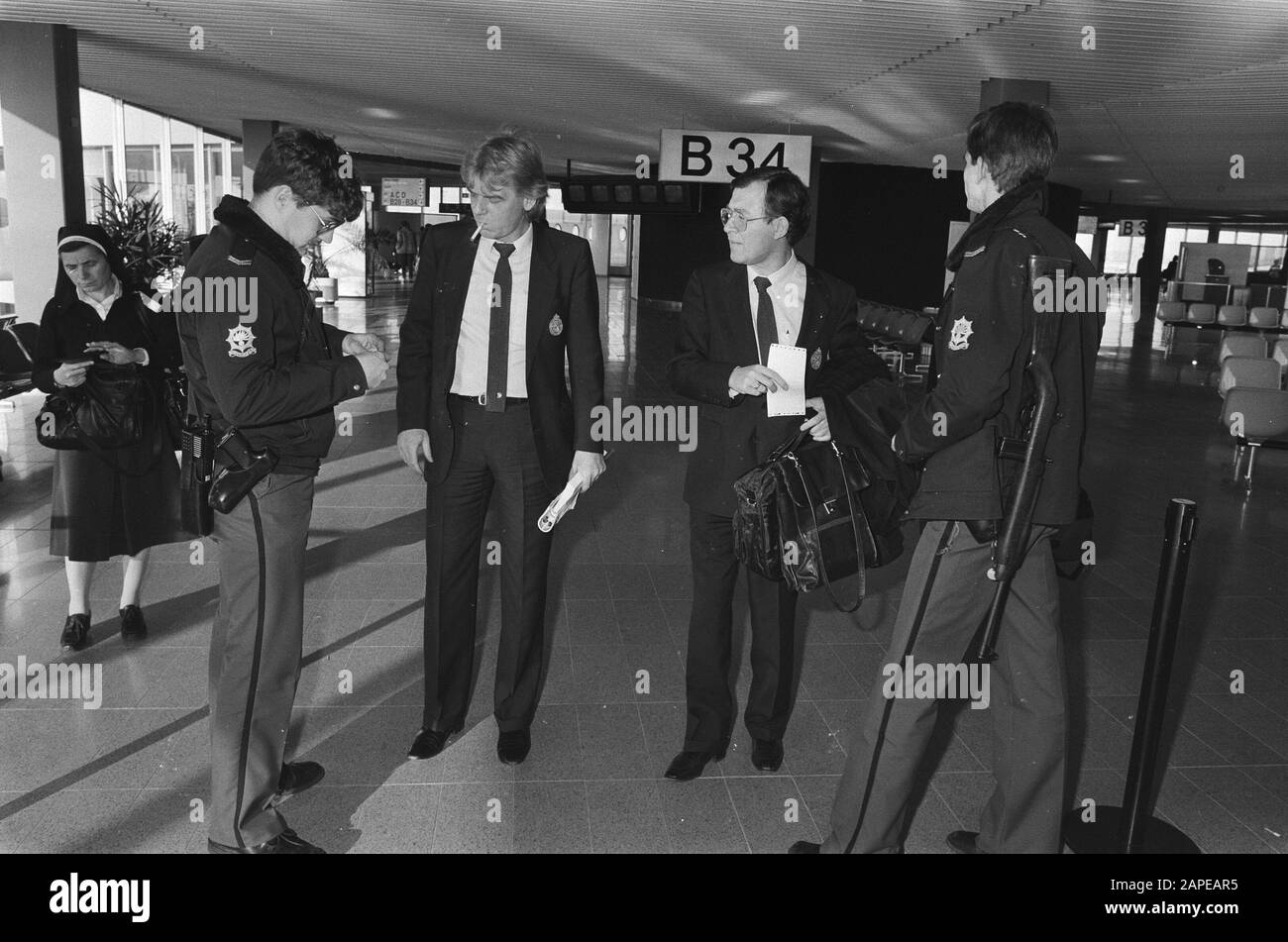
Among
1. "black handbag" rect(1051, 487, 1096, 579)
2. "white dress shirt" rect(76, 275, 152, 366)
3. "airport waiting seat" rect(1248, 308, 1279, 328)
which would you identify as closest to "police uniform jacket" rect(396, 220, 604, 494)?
"black handbag" rect(1051, 487, 1096, 579)

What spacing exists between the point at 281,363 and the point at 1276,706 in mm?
3834

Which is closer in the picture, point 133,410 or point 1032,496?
point 1032,496

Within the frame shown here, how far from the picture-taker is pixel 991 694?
8.39 ft

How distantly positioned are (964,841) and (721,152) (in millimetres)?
10186

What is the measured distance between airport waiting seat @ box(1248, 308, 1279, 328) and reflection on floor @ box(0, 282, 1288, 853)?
1621 cm

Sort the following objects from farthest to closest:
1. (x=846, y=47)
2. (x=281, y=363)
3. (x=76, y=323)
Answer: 1. (x=846, y=47)
2. (x=76, y=323)
3. (x=281, y=363)

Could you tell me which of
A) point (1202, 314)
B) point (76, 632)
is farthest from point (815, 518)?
point (1202, 314)

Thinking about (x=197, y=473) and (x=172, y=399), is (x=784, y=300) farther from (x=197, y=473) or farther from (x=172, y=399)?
(x=172, y=399)

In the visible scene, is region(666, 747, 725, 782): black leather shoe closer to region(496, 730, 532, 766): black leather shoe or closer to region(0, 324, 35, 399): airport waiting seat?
region(496, 730, 532, 766): black leather shoe

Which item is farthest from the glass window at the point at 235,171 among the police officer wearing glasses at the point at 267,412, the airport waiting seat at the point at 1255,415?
the police officer wearing glasses at the point at 267,412

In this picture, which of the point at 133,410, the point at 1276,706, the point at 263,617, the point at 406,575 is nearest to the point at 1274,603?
the point at 1276,706
